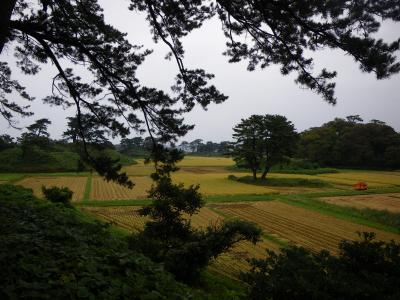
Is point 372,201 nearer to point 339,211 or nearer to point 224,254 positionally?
point 339,211

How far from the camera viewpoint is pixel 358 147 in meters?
62.5

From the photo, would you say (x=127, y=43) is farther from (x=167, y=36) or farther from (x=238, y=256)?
(x=238, y=256)

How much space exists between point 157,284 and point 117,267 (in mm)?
703

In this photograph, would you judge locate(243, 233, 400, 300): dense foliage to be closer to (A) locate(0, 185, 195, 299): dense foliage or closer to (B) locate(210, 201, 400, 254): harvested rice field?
(A) locate(0, 185, 195, 299): dense foliage

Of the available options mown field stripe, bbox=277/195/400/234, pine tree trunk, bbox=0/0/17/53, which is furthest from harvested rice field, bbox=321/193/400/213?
pine tree trunk, bbox=0/0/17/53

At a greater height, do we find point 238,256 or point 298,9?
point 298,9

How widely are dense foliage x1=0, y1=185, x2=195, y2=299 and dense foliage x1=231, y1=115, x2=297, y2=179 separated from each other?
3646 cm

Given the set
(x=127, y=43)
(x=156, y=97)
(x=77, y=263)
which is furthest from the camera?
(x=127, y=43)

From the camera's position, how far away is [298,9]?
17.1 ft

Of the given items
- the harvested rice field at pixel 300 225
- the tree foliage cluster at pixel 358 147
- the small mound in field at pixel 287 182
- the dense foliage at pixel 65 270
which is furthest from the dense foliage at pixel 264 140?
the dense foliage at pixel 65 270

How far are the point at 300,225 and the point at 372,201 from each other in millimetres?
14017

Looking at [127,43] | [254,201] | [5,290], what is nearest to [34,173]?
[254,201]

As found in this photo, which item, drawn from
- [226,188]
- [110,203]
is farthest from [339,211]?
[110,203]

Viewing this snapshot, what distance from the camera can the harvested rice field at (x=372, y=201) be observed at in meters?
26.7
